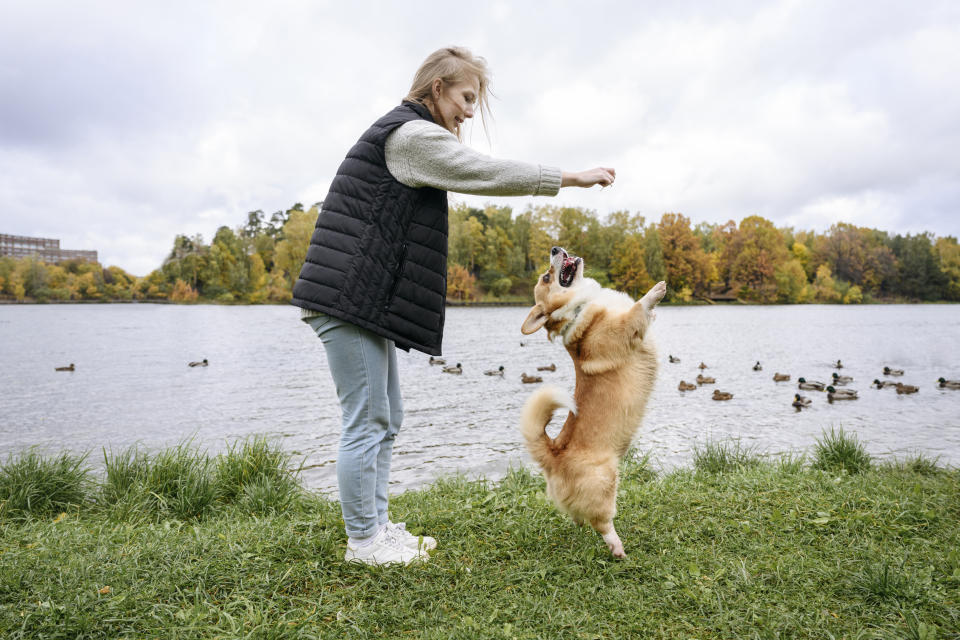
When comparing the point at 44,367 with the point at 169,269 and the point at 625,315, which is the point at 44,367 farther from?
the point at 169,269

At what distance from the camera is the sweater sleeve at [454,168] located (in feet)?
8.25

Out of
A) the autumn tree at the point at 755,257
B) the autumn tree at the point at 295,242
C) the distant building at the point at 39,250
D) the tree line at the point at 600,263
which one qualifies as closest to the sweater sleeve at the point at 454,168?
the tree line at the point at 600,263

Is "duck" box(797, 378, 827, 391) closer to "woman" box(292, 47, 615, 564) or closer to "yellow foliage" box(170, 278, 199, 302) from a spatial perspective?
"woman" box(292, 47, 615, 564)

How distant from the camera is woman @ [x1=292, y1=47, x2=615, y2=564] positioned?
2.55 meters

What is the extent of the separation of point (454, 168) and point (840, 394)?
1351cm

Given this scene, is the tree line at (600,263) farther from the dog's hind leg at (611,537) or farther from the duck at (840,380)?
the dog's hind leg at (611,537)

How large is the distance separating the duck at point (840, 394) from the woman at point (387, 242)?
12.7m

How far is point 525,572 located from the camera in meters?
2.86

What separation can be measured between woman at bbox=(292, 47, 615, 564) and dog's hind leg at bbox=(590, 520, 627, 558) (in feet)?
3.76

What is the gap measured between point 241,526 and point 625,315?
293 cm

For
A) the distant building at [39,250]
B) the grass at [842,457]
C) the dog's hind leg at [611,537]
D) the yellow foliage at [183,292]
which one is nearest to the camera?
the dog's hind leg at [611,537]

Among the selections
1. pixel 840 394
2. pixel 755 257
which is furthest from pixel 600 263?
pixel 840 394

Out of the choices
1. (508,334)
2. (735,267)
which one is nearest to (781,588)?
(508,334)

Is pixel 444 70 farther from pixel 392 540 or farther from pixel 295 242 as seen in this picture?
pixel 295 242
